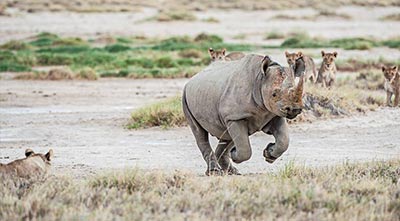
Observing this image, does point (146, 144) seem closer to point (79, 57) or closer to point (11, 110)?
point (11, 110)

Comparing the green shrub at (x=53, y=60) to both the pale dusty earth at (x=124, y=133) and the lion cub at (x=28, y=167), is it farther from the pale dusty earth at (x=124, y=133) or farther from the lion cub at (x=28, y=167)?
the lion cub at (x=28, y=167)

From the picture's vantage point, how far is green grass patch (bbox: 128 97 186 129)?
713 inches

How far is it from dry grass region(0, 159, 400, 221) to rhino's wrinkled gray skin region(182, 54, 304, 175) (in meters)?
0.79

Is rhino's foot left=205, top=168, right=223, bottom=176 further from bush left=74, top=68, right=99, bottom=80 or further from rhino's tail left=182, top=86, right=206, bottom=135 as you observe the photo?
bush left=74, top=68, right=99, bottom=80

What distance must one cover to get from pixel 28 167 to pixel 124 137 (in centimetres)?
667

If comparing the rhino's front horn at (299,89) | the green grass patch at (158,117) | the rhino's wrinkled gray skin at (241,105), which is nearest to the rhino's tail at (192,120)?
the rhino's wrinkled gray skin at (241,105)

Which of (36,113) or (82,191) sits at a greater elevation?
(82,191)

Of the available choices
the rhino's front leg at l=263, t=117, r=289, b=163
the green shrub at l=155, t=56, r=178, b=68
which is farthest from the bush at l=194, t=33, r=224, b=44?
the rhino's front leg at l=263, t=117, r=289, b=163

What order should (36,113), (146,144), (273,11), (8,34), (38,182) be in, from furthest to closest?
(273,11) < (8,34) < (36,113) < (146,144) < (38,182)

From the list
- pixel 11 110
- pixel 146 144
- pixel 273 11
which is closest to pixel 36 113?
pixel 11 110

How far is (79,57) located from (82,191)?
25.0m

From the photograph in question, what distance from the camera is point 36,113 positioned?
20.9m

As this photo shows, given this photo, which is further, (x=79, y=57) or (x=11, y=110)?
(x=79, y=57)

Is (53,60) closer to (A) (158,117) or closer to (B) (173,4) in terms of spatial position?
(A) (158,117)
